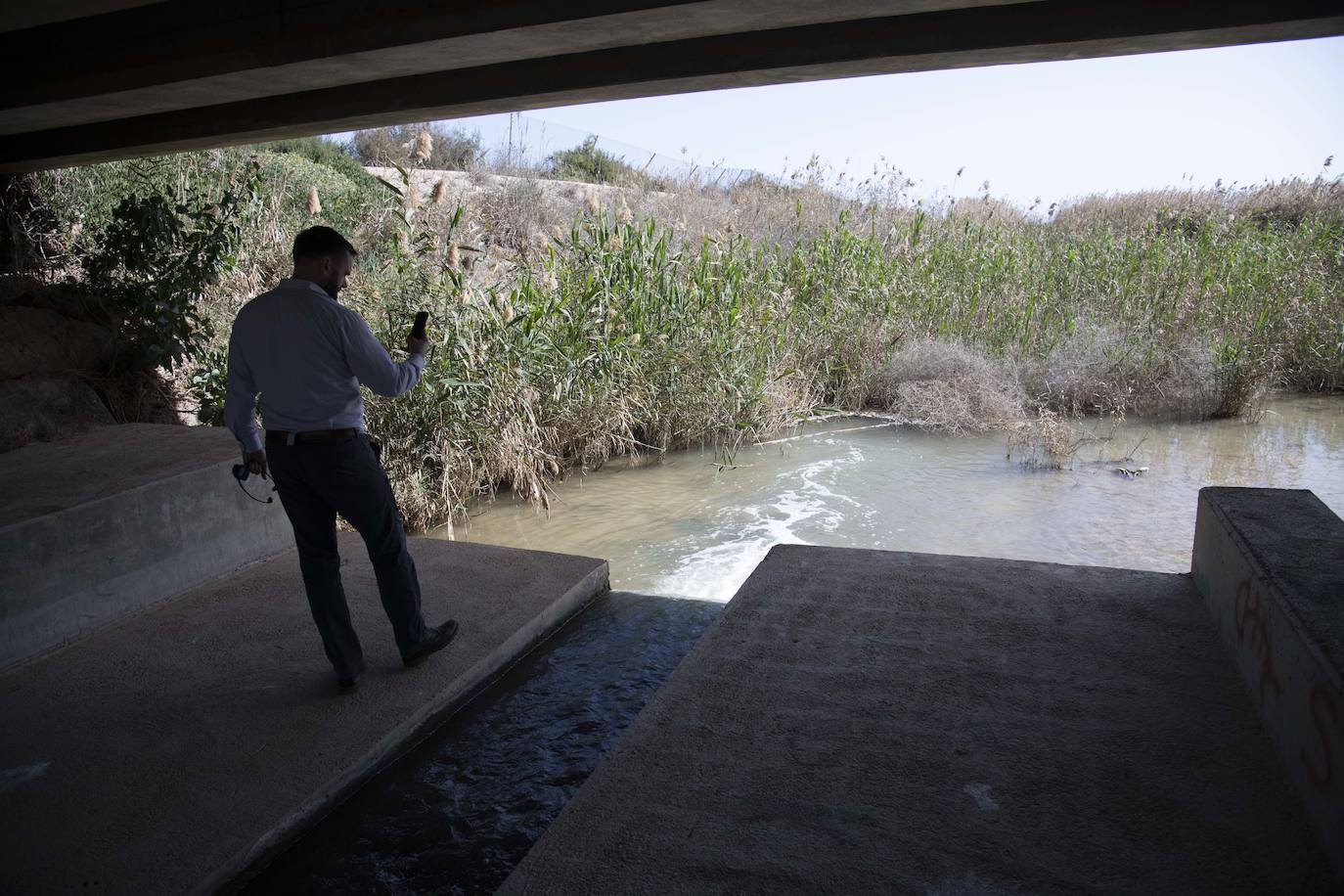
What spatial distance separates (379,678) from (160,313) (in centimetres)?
400

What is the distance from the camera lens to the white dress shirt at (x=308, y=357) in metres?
3.12

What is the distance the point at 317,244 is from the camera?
319cm

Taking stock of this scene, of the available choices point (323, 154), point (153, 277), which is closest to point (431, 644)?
point (153, 277)

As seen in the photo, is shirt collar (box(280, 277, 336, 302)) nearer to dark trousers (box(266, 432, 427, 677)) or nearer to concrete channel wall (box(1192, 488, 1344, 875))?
dark trousers (box(266, 432, 427, 677))

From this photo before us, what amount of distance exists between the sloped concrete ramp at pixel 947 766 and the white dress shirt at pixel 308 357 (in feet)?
4.94

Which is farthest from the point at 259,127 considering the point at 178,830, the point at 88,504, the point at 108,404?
the point at 178,830

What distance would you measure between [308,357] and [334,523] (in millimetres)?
674

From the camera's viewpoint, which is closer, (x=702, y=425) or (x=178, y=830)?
(x=178, y=830)

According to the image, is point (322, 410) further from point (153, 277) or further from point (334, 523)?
point (153, 277)

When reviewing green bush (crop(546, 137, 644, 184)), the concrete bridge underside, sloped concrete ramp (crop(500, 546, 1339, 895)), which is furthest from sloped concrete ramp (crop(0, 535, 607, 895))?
green bush (crop(546, 137, 644, 184))

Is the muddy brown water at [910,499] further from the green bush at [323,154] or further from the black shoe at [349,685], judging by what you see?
the green bush at [323,154]

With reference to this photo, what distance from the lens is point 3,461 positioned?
475 cm

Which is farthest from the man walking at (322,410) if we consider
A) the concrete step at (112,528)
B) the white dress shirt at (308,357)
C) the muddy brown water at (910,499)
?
the muddy brown water at (910,499)

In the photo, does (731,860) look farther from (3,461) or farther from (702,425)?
(702,425)
